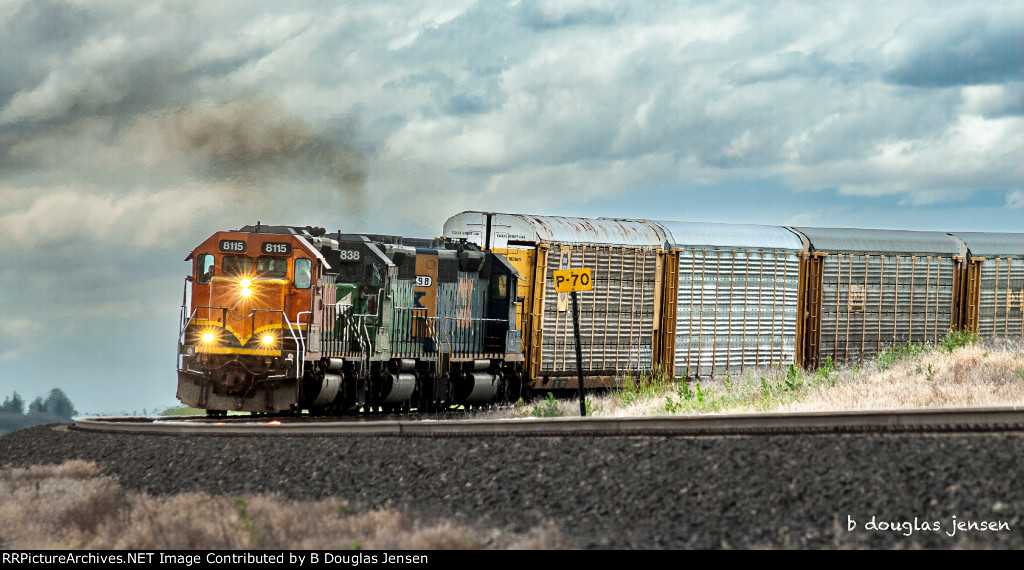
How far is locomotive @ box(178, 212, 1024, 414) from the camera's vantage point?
16891 mm

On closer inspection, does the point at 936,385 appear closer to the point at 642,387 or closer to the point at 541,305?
the point at 642,387

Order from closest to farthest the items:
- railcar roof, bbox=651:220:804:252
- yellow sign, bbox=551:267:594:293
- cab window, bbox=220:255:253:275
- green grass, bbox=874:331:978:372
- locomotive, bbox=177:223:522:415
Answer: yellow sign, bbox=551:267:594:293 < locomotive, bbox=177:223:522:415 < cab window, bbox=220:255:253:275 < green grass, bbox=874:331:978:372 < railcar roof, bbox=651:220:804:252

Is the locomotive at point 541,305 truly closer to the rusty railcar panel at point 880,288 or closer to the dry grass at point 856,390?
the rusty railcar panel at point 880,288

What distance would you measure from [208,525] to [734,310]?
1549 centimetres

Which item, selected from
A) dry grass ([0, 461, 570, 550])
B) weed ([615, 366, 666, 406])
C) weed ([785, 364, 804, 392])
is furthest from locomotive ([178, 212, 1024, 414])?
dry grass ([0, 461, 570, 550])

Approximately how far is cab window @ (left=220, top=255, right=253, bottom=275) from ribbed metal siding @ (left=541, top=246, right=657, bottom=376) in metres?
5.78

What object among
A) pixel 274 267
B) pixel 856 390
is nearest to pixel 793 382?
pixel 856 390

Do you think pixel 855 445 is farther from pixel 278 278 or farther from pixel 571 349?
pixel 571 349

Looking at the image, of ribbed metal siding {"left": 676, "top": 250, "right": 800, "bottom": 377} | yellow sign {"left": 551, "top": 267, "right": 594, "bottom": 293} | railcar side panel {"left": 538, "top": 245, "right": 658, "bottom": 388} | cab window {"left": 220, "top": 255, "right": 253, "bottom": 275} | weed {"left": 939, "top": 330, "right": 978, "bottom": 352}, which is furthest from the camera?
ribbed metal siding {"left": 676, "top": 250, "right": 800, "bottom": 377}

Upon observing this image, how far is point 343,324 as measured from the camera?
17.8 metres

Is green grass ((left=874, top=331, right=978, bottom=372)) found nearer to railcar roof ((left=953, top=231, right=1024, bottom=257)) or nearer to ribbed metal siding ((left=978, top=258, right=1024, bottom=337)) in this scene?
ribbed metal siding ((left=978, top=258, right=1024, bottom=337))

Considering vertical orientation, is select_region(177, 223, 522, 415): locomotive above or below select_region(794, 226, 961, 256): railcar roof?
below

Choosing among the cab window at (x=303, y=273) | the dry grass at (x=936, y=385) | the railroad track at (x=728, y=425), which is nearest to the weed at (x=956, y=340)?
the dry grass at (x=936, y=385)
